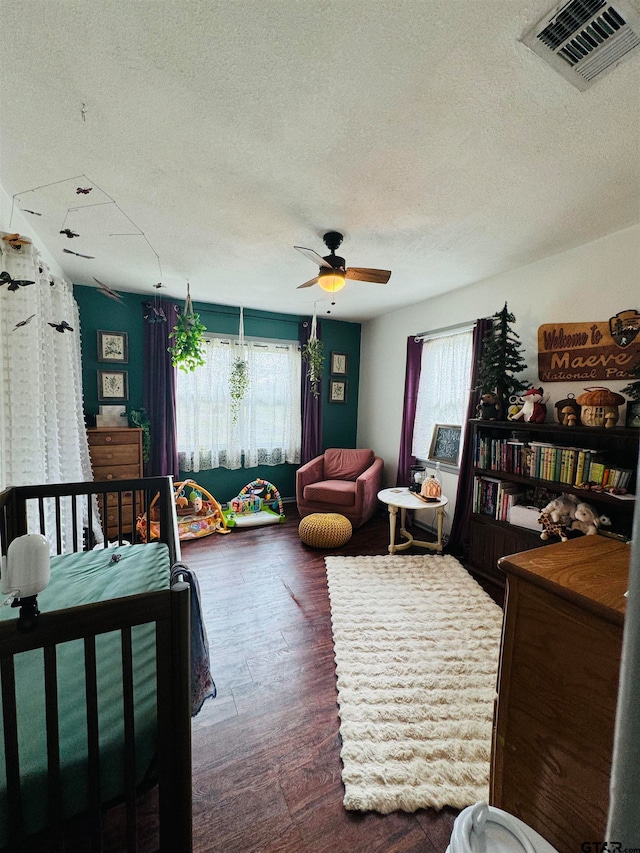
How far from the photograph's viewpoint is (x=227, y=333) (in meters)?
4.29

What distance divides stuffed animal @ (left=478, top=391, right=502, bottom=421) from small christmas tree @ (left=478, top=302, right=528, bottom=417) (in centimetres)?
3

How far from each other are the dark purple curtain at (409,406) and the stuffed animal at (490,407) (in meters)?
1.13

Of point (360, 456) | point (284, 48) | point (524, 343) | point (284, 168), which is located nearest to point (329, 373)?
point (360, 456)

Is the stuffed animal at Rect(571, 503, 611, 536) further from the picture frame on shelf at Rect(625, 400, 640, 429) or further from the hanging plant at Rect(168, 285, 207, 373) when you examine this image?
the hanging plant at Rect(168, 285, 207, 373)

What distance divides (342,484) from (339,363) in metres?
1.82

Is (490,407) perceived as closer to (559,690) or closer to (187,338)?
(559,690)

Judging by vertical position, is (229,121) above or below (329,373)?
above

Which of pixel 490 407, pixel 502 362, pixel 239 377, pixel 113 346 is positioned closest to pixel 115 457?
pixel 113 346

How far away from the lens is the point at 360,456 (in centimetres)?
440

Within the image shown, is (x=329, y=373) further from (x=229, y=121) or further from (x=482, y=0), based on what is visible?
(x=482, y=0)

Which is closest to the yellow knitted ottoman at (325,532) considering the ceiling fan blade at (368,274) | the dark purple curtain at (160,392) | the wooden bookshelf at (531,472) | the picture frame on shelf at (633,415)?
the wooden bookshelf at (531,472)

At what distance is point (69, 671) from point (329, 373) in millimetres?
4222

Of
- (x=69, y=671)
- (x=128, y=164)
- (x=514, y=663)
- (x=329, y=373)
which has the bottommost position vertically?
(x=69, y=671)

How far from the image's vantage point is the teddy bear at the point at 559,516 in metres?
2.30
